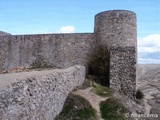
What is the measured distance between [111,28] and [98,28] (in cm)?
129

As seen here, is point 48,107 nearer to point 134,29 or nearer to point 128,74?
point 128,74

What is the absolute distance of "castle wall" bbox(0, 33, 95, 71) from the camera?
20516 mm

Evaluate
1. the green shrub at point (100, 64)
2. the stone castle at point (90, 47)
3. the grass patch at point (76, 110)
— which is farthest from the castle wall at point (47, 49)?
the grass patch at point (76, 110)

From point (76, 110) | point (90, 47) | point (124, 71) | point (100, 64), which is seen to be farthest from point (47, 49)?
point (76, 110)

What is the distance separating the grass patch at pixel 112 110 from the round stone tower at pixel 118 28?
6815mm

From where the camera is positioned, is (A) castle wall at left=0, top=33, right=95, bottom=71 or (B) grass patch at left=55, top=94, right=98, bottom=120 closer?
(B) grass patch at left=55, top=94, right=98, bottom=120

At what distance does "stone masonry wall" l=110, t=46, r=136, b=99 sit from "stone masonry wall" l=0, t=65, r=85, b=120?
567 centimetres

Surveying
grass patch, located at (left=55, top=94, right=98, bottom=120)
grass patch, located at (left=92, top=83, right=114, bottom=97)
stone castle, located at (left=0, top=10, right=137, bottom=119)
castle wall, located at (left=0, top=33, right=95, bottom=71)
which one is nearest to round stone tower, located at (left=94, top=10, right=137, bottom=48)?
stone castle, located at (left=0, top=10, right=137, bottom=119)

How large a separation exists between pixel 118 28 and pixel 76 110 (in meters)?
10.0

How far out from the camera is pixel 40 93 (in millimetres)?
7332

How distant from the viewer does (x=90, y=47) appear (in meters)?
20.3

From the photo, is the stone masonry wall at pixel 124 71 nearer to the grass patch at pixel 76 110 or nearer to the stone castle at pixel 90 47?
the stone castle at pixel 90 47

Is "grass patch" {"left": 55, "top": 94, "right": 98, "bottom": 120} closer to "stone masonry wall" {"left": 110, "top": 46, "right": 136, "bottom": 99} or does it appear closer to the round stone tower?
"stone masonry wall" {"left": 110, "top": 46, "right": 136, "bottom": 99}

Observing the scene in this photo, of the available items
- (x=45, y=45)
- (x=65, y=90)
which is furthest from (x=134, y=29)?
(x=65, y=90)
